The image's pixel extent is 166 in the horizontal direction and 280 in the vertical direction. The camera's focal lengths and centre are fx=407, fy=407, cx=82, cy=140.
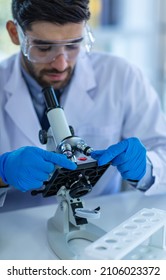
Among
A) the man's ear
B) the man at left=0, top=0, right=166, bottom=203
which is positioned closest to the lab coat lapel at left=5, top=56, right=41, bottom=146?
the man at left=0, top=0, right=166, bottom=203

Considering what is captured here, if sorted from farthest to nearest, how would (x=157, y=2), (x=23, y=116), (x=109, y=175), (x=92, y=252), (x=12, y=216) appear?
(x=157, y=2), (x=109, y=175), (x=23, y=116), (x=12, y=216), (x=92, y=252)

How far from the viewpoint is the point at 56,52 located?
A: 1.70 meters

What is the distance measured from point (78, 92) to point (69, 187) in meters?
0.73

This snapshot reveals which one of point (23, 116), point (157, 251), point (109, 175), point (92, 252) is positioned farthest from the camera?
point (109, 175)

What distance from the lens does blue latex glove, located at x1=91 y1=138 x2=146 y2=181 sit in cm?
141

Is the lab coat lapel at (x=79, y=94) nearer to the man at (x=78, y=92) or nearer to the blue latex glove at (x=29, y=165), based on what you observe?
the man at (x=78, y=92)

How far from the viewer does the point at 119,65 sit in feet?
6.95

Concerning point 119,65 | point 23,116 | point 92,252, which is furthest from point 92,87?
point 92,252

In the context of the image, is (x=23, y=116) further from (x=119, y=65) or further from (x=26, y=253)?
(x=26, y=253)

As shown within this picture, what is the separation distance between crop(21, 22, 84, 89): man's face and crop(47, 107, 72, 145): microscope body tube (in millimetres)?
351

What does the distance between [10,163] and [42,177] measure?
0.14 metres

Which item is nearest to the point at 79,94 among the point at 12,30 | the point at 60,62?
the point at 60,62

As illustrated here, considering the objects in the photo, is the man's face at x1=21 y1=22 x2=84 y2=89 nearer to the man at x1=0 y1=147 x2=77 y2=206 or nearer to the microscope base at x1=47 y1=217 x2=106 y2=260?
the man at x1=0 y1=147 x2=77 y2=206

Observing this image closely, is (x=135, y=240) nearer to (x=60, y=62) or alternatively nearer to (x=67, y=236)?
(x=67, y=236)
